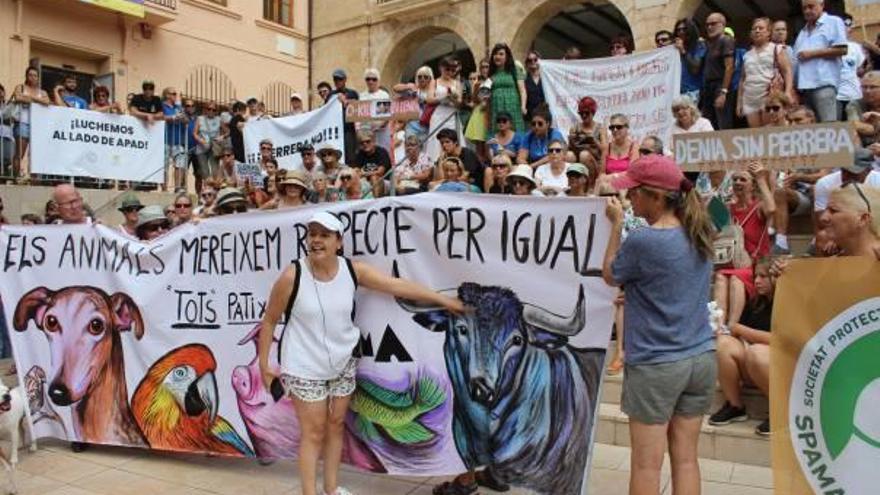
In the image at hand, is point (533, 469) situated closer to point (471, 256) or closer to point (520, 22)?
point (471, 256)

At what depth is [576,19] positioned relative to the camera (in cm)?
2066

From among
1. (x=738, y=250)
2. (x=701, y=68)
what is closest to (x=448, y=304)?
(x=738, y=250)

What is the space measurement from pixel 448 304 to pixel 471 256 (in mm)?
269

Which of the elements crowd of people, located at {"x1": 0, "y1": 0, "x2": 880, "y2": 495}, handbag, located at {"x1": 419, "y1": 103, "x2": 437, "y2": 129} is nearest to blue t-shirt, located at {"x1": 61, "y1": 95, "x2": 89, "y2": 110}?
crowd of people, located at {"x1": 0, "y1": 0, "x2": 880, "y2": 495}

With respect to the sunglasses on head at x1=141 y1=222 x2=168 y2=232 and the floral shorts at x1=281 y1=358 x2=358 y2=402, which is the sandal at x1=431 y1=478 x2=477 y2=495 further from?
the sunglasses on head at x1=141 y1=222 x2=168 y2=232

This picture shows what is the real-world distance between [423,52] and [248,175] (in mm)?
12702

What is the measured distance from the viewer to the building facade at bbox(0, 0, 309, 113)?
16.8m

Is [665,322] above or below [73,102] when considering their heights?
below

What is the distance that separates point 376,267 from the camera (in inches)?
159

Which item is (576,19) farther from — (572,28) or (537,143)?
(537,143)

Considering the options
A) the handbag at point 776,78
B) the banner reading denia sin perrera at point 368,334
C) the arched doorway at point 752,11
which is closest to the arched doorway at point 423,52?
the arched doorway at point 752,11

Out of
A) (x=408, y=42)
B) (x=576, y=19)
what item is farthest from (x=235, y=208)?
(x=576, y=19)

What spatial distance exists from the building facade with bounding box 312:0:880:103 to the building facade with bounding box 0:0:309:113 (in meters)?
1.10

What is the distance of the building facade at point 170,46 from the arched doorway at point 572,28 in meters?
7.31
